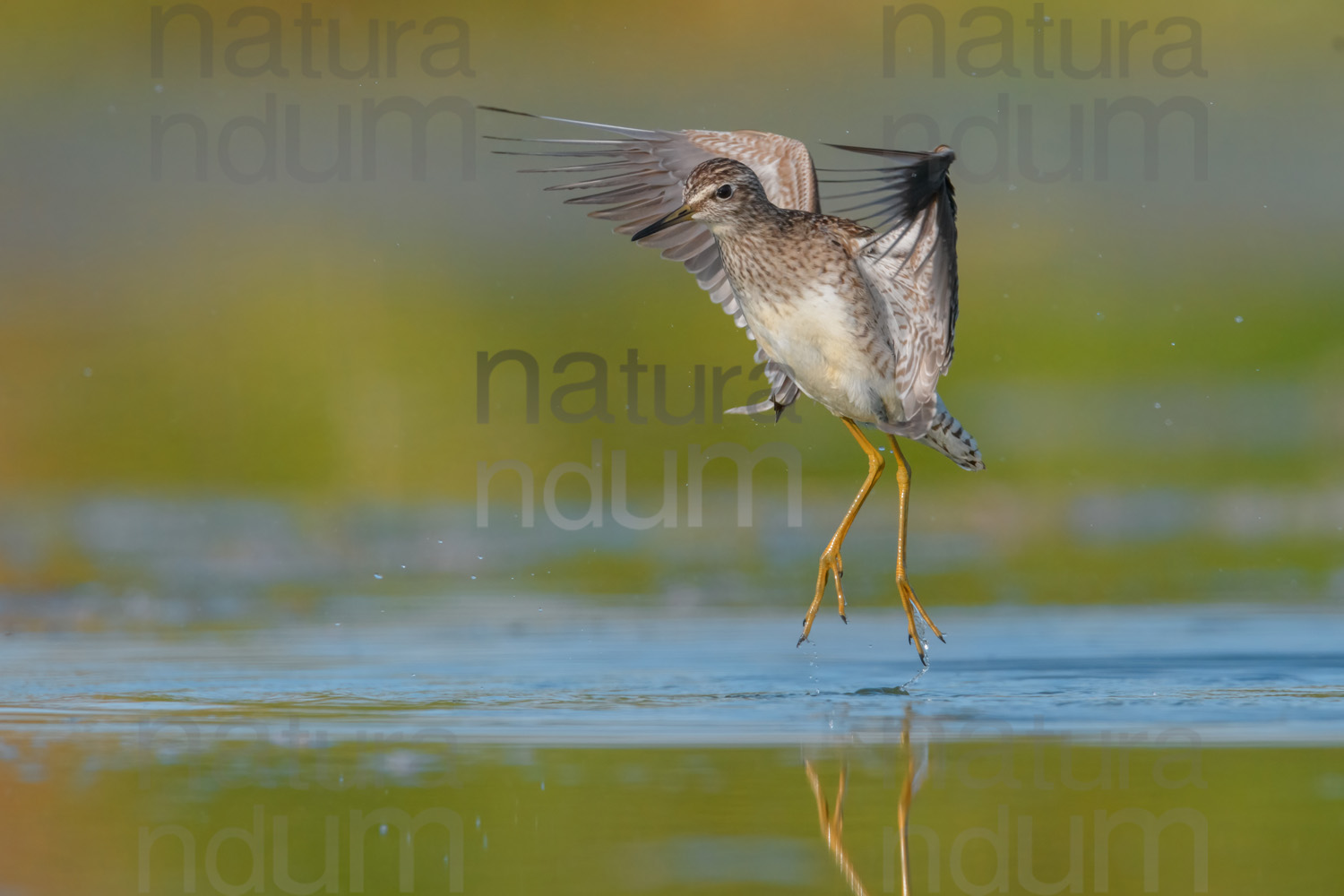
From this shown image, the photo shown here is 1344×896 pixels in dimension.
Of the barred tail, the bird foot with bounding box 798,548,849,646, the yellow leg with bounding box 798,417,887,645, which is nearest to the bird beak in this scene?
the yellow leg with bounding box 798,417,887,645

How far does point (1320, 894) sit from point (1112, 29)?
15985 millimetres

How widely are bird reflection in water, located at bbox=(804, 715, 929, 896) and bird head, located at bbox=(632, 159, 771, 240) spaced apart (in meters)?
2.25

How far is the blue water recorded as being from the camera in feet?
18.6

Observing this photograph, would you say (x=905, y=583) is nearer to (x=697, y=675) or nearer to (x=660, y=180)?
(x=697, y=675)

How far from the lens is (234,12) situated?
1928cm

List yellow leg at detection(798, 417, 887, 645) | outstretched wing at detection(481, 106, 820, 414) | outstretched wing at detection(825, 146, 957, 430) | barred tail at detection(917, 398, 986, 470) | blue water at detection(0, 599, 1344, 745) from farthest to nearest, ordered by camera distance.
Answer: outstretched wing at detection(481, 106, 820, 414), barred tail at detection(917, 398, 986, 470), yellow leg at detection(798, 417, 887, 645), outstretched wing at detection(825, 146, 957, 430), blue water at detection(0, 599, 1344, 745)

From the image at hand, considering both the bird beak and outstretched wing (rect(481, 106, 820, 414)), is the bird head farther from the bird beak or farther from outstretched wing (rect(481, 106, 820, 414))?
outstretched wing (rect(481, 106, 820, 414))

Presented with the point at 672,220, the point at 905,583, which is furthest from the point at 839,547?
the point at 672,220

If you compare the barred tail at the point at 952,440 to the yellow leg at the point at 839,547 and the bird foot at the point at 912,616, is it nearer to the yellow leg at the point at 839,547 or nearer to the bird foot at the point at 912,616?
the yellow leg at the point at 839,547

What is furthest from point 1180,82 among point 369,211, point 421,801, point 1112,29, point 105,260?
point 421,801

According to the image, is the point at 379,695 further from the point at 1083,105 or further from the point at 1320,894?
the point at 1083,105

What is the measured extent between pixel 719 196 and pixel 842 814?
3.07 m

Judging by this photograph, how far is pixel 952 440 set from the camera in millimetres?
7492

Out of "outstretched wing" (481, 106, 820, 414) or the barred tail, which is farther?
"outstretched wing" (481, 106, 820, 414)
